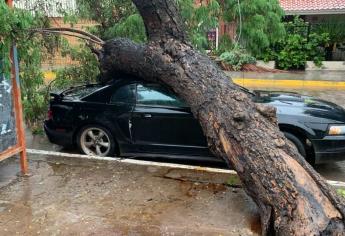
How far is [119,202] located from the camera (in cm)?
553

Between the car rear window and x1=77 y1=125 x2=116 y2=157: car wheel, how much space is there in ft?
1.87

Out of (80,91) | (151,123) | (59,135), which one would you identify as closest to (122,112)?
(151,123)

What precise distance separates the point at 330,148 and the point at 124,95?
3.12 metres

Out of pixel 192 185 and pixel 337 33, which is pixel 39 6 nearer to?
pixel 192 185

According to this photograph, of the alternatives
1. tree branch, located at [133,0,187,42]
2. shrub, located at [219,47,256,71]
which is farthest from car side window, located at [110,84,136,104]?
shrub, located at [219,47,256,71]

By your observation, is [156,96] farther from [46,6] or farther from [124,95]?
[46,6]

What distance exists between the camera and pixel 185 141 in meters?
6.88

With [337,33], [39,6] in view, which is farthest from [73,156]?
[337,33]

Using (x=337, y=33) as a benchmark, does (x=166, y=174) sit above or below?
below

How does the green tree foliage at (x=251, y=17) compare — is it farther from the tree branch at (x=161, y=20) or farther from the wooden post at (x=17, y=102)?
the wooden post at (x=17, y=102)

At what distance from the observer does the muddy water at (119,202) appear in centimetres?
489

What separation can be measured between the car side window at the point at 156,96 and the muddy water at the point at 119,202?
100cm

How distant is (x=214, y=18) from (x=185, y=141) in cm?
348

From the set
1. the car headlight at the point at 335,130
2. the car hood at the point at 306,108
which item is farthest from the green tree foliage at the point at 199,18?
the car headlight at the point at 335,130
